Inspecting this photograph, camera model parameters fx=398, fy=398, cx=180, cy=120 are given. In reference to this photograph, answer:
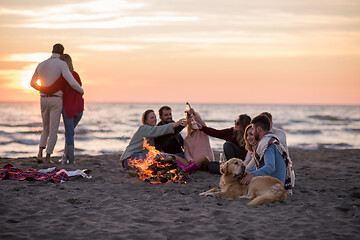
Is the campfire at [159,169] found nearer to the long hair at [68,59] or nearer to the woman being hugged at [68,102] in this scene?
the woman being hugged at [68,102]

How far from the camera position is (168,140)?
7770 mm

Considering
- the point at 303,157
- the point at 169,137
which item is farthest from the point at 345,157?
the point at 169,137

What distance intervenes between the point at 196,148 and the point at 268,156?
2622 millimetres

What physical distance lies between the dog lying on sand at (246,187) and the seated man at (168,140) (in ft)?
7.04

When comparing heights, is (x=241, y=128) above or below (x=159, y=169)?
Result: above

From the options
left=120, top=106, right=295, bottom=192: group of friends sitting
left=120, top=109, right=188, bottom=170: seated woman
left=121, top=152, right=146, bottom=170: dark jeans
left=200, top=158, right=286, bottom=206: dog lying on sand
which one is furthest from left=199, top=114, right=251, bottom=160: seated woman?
left=200, top=158, right=286, bottom=206: dog lying on sand

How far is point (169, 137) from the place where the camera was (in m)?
7.75

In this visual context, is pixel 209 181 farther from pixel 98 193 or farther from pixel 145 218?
pixel 145 218

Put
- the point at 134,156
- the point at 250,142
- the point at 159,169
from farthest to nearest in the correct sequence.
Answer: the point at 134,156, the point at 159,169, the point at 250,142

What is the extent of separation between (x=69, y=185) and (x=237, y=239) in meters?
3.38

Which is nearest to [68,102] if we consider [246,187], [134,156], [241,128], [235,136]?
[134,156]

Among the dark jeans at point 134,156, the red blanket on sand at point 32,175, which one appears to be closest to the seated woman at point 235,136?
the dark jeans at point 134,156

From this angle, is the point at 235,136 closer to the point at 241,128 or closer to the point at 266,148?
the point at 241,128

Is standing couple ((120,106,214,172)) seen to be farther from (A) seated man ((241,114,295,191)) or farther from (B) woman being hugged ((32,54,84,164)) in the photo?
(A) seated man ((241,114,295,191))
